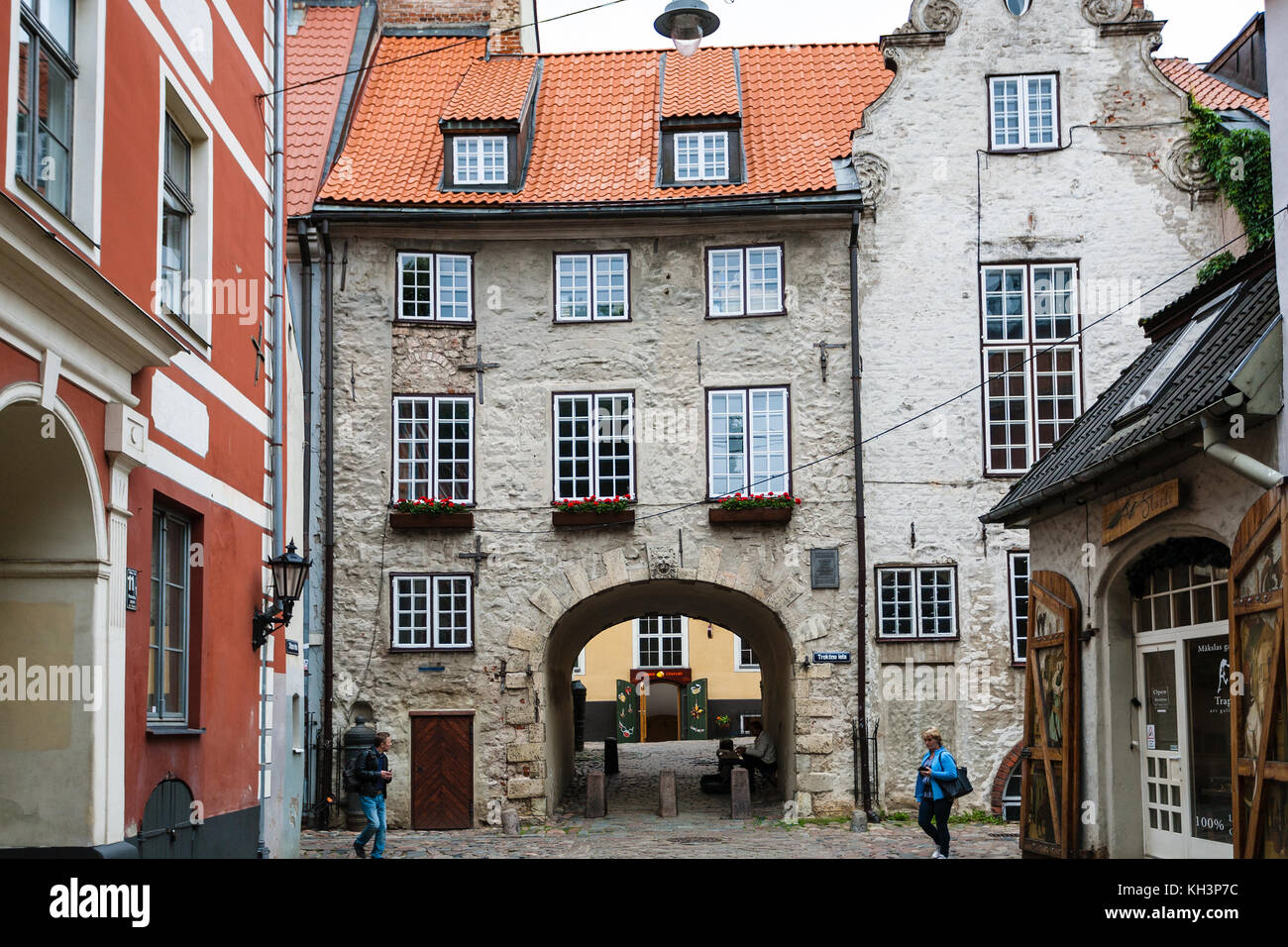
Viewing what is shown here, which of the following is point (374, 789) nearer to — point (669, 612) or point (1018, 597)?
point (1018, 597)

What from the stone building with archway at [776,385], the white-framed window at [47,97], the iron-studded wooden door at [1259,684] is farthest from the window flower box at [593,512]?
the white-framed window at [47,97]

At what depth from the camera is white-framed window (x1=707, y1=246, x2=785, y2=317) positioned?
22281 mm

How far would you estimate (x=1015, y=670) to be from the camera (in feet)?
70.3

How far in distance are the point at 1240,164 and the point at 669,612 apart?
12284mm

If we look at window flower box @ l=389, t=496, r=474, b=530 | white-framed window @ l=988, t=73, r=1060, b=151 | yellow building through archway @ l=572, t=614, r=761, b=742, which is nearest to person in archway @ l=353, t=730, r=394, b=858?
window flower box @ l=389, t=496, r=474, b=530

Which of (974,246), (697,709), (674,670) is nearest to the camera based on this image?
(974,246)

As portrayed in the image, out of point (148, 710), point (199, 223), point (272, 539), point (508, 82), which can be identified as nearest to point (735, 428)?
point (508, 82)

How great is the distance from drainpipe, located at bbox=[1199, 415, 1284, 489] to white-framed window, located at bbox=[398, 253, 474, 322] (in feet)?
45.8

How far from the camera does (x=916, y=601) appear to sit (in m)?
21.6

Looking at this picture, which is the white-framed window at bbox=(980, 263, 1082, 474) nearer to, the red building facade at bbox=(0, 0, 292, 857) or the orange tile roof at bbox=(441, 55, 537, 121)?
the orange tile roof at bbox=(441, 55, 537, 121)

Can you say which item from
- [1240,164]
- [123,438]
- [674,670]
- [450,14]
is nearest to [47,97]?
[123,438]

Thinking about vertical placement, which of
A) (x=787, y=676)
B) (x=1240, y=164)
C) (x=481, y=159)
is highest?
(x=481, y=159)

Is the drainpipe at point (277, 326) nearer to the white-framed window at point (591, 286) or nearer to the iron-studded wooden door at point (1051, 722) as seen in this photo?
the iron-studded wooden door at point (1051, 722)

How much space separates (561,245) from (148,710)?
528 inches
